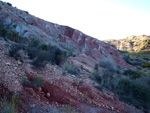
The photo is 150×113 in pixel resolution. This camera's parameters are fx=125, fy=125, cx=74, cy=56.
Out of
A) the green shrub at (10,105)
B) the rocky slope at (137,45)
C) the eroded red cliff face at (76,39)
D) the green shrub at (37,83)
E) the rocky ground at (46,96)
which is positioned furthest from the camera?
the rocky slope at (137,45)

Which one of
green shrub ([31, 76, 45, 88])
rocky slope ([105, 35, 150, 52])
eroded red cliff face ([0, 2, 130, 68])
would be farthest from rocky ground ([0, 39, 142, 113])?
rocky slope ([105, 35, 150, 52])

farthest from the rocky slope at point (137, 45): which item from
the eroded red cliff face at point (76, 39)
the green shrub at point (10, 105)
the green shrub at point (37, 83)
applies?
the green shrub at point (10, 105)

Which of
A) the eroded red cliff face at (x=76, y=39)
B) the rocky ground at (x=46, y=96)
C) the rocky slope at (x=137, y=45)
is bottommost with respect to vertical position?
the rocky ground at (x=46, y=96)

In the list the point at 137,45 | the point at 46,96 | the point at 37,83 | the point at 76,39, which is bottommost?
the point at 46,96

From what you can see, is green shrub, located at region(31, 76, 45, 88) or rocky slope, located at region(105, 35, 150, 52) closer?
green shrub, located at region(31, 76, 45, 88)

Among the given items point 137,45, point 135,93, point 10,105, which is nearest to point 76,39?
point 135,93

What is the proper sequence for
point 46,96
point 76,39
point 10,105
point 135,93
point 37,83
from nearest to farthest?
point 10,105 → point 46,96 → point 37,83 → point 135,93 → point 76,39

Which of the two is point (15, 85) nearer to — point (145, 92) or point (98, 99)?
point (98, 99)

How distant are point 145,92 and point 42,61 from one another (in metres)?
5.87

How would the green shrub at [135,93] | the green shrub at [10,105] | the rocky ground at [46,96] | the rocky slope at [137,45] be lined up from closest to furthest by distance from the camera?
the green shrub at [10,105]
the rocky ground at [46,96]
the green shrub at [135,93]
the rocky slope at [137,45]

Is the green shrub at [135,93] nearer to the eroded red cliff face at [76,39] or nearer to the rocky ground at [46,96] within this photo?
the rocky ground at [46,96]

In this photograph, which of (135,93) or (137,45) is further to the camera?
(137,45)

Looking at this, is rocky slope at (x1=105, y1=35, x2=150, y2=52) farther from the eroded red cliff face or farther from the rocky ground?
the rocky ground

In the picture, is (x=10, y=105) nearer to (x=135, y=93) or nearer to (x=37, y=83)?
(x=37, y=83)
